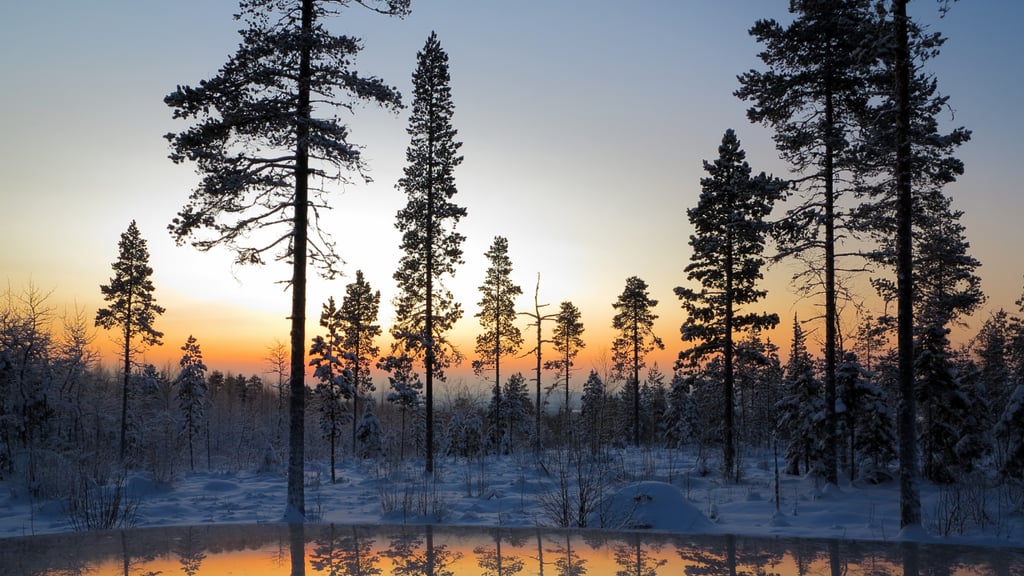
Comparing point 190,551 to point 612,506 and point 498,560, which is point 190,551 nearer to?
point 498,560

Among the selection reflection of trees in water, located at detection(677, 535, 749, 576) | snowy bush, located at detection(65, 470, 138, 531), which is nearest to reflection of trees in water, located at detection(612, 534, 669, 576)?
reflection of trees in water, located at detection(677, 535, 749, 576)

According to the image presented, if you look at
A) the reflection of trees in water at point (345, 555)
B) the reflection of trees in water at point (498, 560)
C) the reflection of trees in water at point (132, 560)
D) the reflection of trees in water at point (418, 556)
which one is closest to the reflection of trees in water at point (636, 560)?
the reflection of trees in water at point (498, 560)

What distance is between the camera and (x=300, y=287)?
13.2 metres

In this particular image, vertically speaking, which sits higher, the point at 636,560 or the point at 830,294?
the point at 830,294

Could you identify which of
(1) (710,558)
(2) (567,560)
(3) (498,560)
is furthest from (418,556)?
(1) (710,558)

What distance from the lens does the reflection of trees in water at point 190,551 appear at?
6.21 metres

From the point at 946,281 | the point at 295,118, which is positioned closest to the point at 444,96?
the point at 295,118

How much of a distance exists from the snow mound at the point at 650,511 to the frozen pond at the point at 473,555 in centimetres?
234

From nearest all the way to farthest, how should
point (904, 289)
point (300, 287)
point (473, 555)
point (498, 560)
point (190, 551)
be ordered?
point (498, 560) < point (473, 555) < point (190, 551) < point (904, 289) < point (300, 287)

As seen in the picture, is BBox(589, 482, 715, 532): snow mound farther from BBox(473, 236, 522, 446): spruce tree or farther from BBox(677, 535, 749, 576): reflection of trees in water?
BBox(473, 236, 522, 446): spruce tree

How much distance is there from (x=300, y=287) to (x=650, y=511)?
8614 mm

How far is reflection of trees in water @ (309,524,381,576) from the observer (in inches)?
241

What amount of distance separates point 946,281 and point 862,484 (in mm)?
13375

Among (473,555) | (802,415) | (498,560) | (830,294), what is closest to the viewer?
(498,560)
